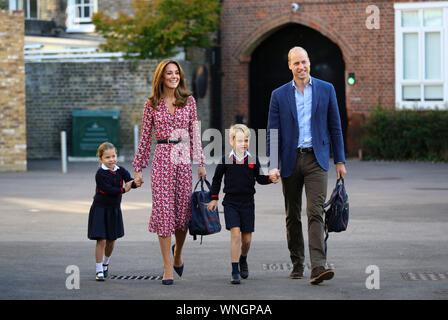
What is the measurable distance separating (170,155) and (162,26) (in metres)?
17.0

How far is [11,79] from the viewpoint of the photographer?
829 inches

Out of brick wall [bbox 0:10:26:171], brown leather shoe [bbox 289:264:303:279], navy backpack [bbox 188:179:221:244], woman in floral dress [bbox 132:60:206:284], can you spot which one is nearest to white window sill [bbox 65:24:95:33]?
brick wall [bbox 0:10:26:171]

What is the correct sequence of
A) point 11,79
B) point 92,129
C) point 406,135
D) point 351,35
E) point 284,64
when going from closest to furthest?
point 11,79 → point 406,135 → point 92,129 → point 351,35 → point 284,64

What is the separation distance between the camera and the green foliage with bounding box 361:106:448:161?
23203mm

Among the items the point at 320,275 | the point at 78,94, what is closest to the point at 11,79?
the point at 78,94

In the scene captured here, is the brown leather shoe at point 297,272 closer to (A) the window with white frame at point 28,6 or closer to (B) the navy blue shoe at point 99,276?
(B) the navy blue shoe at point 99,276

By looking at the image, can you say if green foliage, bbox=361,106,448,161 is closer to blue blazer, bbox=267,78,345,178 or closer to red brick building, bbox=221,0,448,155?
red brick building, bbox=221,0,448,155

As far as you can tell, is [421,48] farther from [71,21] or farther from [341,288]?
[341,288]

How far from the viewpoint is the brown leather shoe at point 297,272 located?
8.09 m

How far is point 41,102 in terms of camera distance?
84.2 ft

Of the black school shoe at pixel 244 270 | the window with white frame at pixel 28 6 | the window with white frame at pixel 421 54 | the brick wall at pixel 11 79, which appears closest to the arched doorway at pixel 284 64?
the window with white frame at pixel 421 54

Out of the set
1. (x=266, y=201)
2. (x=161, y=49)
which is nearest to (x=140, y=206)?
(x=266, y=201)

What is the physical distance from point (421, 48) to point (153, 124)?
17.5 meters

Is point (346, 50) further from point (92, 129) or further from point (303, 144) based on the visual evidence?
point (303, 144)
